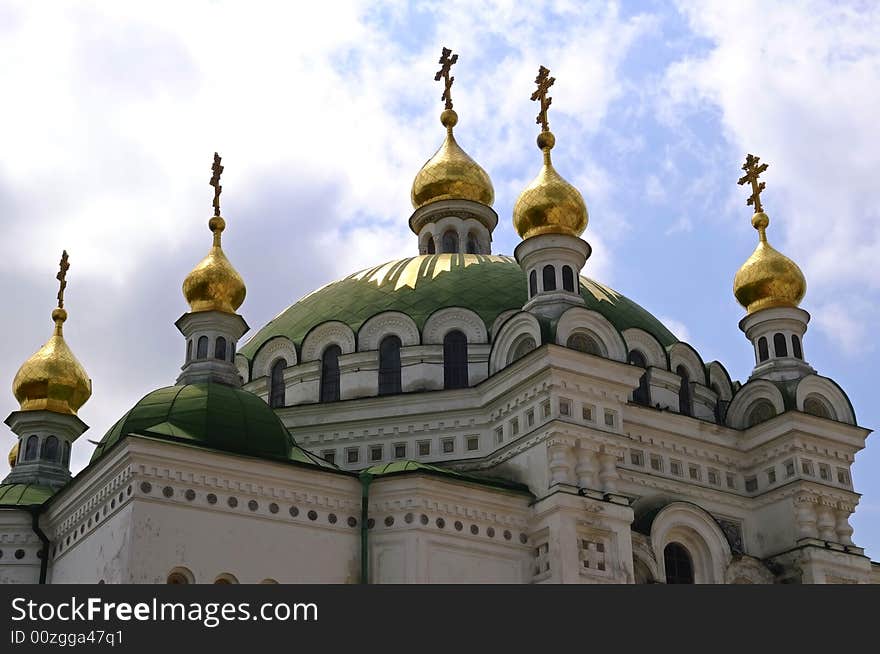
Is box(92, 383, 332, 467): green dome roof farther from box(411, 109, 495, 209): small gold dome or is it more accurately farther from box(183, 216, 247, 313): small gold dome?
box(411, 109, 495, 209): small gold dome

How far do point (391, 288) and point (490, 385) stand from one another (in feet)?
14.0

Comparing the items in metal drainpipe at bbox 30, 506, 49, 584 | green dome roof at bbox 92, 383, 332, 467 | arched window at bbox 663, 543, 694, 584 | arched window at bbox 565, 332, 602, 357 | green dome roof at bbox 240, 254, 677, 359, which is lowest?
arched window at bbox 663, 543, 694, 584

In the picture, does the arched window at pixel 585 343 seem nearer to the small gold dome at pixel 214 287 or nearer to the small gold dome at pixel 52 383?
the small gold dome at pixel 214 287

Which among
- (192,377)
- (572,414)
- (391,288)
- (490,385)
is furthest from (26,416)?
(572,414)

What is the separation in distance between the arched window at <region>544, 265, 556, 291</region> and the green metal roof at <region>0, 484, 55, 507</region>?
8.37 meters

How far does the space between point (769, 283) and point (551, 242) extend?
13.4 feet

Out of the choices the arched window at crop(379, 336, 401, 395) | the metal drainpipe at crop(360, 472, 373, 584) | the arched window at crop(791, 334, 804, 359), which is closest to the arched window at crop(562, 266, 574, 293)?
the arched window at crop(379, 336, 401, 395)

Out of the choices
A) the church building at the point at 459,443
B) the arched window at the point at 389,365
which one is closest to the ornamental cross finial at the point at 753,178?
the church building at the point at 459,443

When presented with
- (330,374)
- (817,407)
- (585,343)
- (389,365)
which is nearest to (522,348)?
(585,343)

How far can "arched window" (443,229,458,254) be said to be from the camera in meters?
26.9

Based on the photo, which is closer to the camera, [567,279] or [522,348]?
[522,348]

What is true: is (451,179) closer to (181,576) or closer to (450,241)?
(450,241)

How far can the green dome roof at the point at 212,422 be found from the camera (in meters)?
17.5

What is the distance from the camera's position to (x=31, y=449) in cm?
2227
